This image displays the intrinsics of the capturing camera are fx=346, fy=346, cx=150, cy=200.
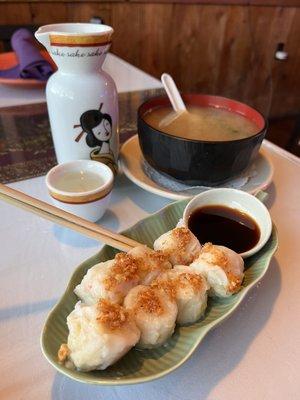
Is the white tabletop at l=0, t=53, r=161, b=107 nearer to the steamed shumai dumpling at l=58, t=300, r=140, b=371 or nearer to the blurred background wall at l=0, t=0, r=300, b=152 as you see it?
the blurred background wall at l=0, t=0, r=300, b=152

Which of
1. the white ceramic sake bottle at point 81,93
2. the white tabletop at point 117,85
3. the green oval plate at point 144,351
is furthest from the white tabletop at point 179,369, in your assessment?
the white tabletop at point 117,85

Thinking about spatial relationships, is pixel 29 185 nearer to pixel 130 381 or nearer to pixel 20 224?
pixel 20 224

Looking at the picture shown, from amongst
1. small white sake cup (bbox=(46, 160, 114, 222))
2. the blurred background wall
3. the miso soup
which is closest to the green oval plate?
small white sake cup (bbox=(46, 160, 114, 222))

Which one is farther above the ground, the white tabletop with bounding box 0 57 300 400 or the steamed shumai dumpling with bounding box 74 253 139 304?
the steamed shumai dumpling with bounding box 74 253 139 304

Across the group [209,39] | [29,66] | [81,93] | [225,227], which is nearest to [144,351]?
[225,227]

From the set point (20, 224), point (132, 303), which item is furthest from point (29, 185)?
point (132, 303)

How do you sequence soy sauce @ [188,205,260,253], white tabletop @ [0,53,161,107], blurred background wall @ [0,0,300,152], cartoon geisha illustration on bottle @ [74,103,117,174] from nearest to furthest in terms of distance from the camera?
soy sauce @ [188,205,260,253]
cartoon geisha illustration on bottle @ [74,103,117,174]
white tabletop @ [0,53,161,107]
blurred background wall @ [0,0,300,152]
